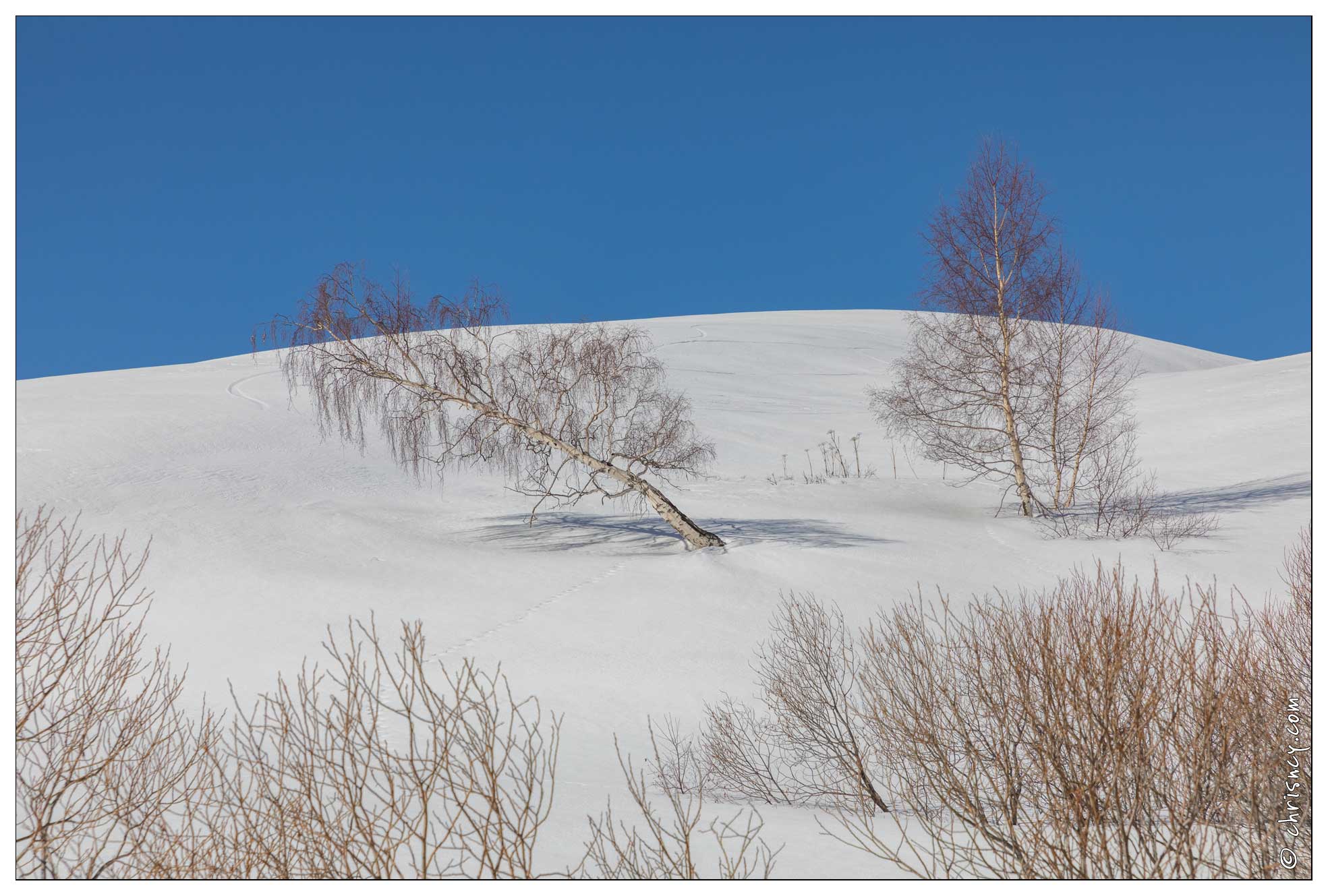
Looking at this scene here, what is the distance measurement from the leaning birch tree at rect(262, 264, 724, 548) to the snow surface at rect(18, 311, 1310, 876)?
6.08 ft

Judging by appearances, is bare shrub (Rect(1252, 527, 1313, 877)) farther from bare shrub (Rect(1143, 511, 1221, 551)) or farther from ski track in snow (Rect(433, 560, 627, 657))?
bare shrub (Rect(1143, 511, 1221, 551))

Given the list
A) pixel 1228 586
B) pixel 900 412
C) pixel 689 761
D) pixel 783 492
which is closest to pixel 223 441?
pixel 783 492

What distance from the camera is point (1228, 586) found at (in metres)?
15.7

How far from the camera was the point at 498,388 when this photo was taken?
708 inches

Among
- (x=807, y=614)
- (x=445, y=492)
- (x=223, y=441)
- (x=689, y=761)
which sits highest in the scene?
(x=223, y=441)

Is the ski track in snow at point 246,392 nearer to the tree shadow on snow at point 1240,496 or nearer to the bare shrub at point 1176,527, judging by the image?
the bare shrub at point 1176,527

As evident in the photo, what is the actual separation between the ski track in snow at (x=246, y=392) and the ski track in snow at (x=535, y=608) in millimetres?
19250

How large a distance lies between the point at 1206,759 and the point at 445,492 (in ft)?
64.5

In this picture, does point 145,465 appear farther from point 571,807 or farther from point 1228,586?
point 1228,586

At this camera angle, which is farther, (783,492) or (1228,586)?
(783,492)

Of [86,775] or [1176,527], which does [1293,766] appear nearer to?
[86,775]

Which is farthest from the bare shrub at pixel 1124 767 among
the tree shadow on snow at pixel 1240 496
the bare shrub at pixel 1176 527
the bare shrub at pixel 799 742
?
the tree shadow on snow at pixel 1240 496

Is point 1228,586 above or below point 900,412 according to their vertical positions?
below

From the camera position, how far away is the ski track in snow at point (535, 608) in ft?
43.2
